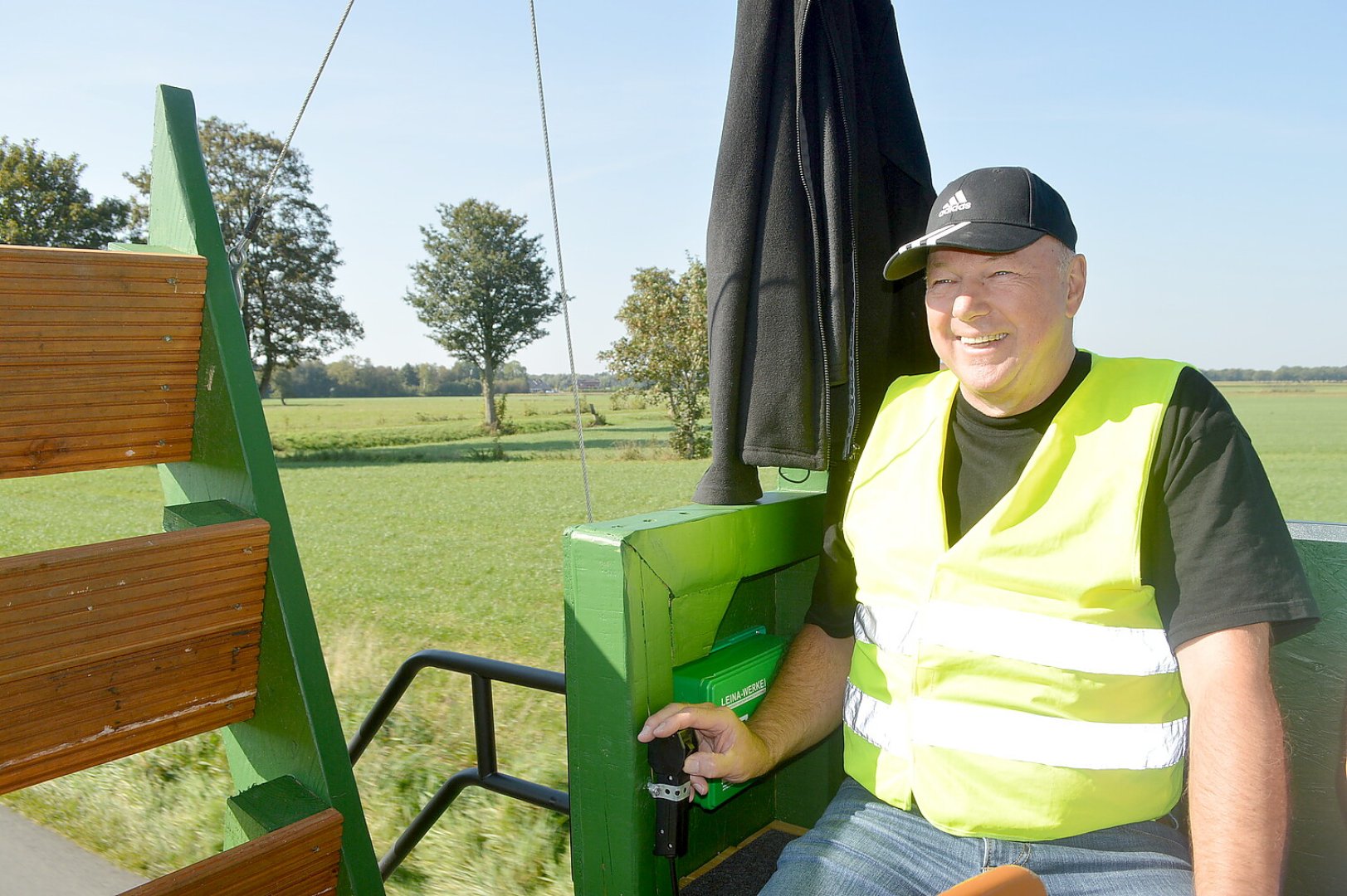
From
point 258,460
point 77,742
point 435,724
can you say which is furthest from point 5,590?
point 435,724

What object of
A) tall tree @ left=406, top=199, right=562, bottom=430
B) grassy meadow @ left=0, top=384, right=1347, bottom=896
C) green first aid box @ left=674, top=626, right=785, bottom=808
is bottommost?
grassy meadow @ left=0, top=384, right=1347, bottom=896

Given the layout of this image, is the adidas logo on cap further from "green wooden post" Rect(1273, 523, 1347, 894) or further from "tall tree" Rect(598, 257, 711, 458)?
"tall tree" Rect(598, 257, 711, 458)

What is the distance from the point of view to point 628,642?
1.59m

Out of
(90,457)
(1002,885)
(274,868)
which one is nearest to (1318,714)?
(1002,885)

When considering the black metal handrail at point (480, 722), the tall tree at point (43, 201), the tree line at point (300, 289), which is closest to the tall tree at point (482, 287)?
the tree line at point (300, 289)

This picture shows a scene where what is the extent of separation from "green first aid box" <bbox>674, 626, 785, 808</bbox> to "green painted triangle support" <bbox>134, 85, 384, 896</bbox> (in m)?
0.63

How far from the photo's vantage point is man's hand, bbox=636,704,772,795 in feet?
5.35

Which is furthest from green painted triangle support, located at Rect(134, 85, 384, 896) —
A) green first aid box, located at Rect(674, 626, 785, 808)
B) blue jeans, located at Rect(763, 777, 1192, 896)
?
blue jeans, located at Rect(763, 777, 1192, 896)

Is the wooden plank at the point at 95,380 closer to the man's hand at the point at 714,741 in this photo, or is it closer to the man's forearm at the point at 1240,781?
the man's hand at the point at 714,741

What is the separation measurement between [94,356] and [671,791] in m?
1.22

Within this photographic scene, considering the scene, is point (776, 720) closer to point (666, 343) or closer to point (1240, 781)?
point (1240, 781)

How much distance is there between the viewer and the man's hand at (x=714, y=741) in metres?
1.63

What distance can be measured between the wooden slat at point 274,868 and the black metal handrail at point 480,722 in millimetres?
277

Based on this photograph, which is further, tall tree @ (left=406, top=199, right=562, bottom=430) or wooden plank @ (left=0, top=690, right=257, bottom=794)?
tall tree @ (left=406, top=199, right=562, bottom=430)
